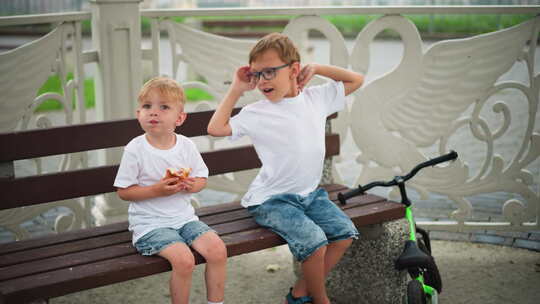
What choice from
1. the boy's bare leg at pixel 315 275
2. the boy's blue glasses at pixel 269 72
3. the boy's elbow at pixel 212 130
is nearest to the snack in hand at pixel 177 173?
the boy's elbow at pixel 212 130

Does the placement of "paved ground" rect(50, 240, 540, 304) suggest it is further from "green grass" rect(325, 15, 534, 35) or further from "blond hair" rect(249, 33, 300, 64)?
"green grass" rect(325, 15, 534, 35)

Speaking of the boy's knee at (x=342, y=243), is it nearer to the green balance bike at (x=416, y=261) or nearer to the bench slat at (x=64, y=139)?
the green balance bike at (x=416, y=261)

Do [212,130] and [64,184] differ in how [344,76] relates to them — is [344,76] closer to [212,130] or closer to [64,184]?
[212,130]

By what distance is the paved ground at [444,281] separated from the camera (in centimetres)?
443

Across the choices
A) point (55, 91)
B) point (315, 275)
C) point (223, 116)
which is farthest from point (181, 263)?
point (55, 91)

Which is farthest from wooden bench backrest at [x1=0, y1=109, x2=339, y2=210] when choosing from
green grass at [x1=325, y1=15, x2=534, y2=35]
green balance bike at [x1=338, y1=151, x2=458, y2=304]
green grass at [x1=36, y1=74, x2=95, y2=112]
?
green grass at [x1=325, y1=15, x2=534, y2=35]

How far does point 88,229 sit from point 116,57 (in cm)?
169

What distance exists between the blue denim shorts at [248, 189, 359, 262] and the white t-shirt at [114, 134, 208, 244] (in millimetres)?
405

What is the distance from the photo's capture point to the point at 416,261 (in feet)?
11.8

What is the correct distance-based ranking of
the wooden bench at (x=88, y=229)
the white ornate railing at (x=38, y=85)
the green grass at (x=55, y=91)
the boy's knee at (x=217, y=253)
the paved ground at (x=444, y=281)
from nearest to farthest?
the wooden bench at (x=88, y=229), the boy's knee at (x=217, y=253), the paved ground at (x=444, y=281), the white ornate railing at (x=38, y=85), the green grass at (x=55, y=91)

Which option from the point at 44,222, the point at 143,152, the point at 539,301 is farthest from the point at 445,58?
the point at 44,222

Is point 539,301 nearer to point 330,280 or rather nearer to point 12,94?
point 330,280

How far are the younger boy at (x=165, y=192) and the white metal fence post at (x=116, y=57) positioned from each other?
5.64ft

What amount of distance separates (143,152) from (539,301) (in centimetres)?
257
